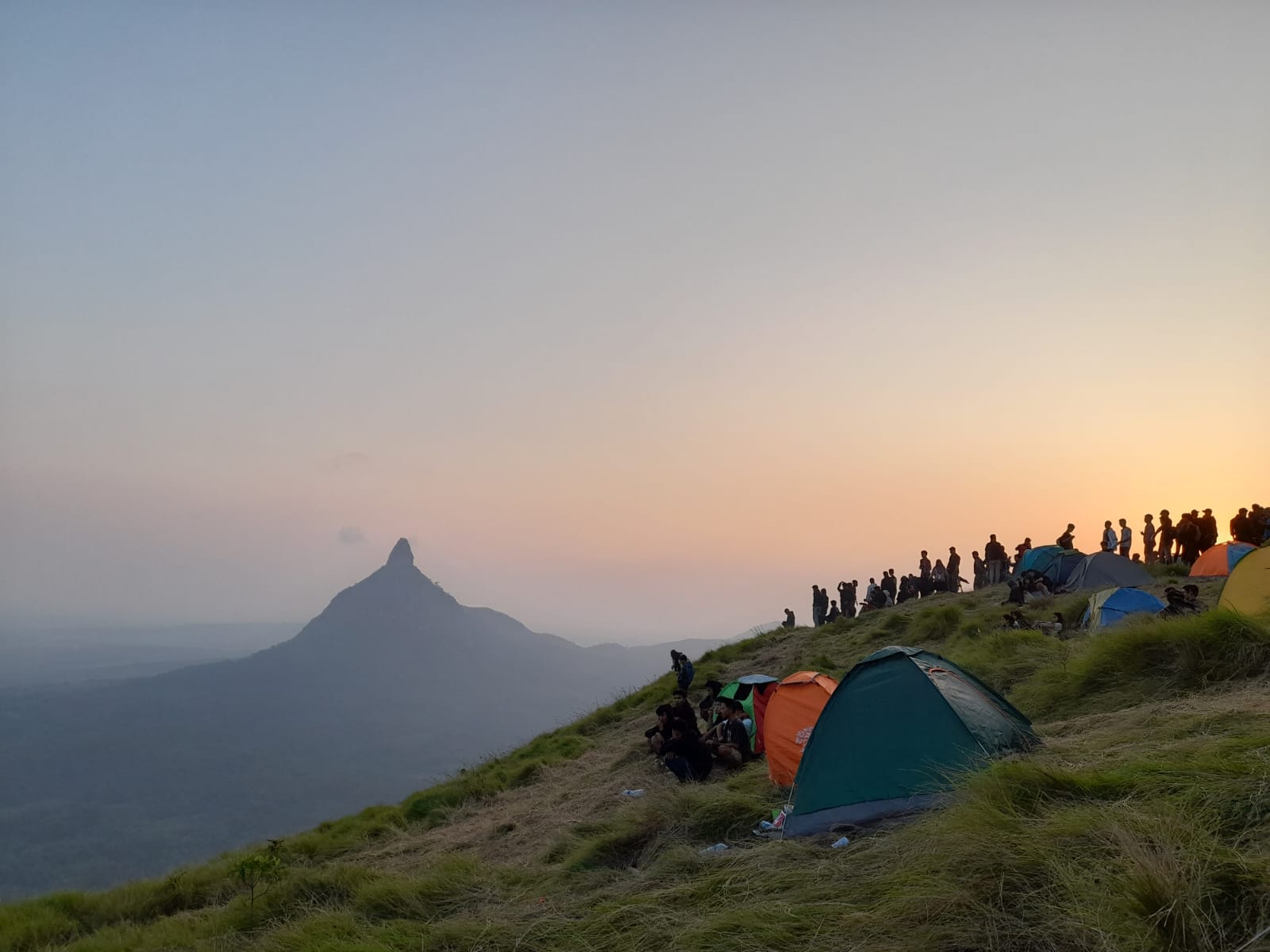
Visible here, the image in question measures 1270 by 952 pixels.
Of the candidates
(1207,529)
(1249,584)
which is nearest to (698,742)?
(1249,584)

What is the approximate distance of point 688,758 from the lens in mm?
12914

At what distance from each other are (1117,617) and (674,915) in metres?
13.7

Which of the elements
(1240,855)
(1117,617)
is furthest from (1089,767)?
(1117,617)

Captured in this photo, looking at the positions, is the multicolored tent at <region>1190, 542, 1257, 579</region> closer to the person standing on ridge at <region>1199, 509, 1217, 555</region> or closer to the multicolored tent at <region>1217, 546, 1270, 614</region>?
the person standing on ridge at <region>1199, 509, 1217, 555</region>

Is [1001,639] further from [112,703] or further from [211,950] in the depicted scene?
[112,703]

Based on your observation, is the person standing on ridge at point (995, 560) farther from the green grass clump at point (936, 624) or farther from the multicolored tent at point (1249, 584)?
the multicolored tent at point (1249, 584)

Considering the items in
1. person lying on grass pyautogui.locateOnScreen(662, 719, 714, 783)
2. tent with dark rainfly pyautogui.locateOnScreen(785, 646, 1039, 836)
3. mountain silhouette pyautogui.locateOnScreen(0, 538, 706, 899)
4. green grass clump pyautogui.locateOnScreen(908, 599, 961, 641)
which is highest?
tent with dark rainfly pyautogui.locateOnScreen(785, 646, 1039, 836)

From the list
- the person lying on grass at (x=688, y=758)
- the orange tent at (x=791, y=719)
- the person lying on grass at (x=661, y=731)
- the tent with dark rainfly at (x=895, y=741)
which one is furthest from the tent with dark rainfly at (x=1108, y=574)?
the tent with dark rainfly at (x=895, y=741)

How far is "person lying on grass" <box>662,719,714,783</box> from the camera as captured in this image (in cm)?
1277

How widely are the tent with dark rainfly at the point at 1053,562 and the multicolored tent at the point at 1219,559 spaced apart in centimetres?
310

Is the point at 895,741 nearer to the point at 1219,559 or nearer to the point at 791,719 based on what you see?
the point at 791,719

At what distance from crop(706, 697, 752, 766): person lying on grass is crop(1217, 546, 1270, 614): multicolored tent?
861 cm

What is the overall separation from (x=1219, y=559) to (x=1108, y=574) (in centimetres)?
268

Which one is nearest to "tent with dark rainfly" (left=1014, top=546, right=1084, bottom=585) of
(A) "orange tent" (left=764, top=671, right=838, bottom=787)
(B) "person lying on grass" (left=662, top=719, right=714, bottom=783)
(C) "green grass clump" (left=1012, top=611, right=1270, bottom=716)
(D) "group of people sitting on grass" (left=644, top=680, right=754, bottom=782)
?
(C) "green grass clump" (left=1012, top=611, right=1270, bottom=716)
